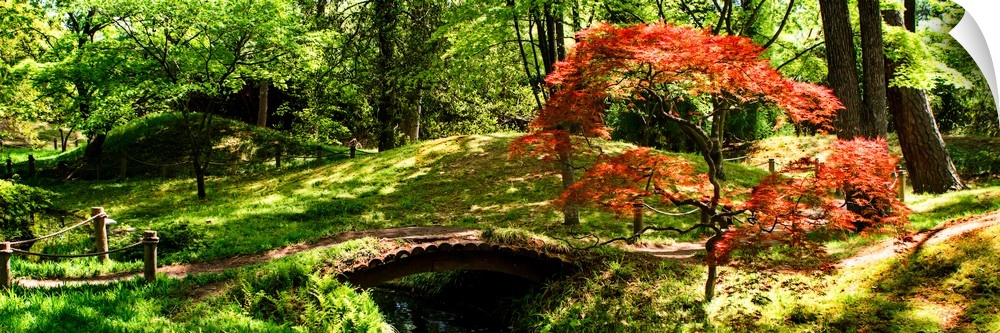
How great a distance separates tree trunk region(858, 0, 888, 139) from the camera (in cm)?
953

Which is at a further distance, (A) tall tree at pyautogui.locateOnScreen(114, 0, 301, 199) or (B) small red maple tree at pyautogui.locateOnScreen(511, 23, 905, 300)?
(A) tall tree at pyautogui.locateOnScreen(114, 0, 301, 199)

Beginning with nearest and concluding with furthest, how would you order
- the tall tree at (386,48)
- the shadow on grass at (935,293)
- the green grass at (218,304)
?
the green grass at (218,304)
the shadow on grass at (935,293)
the tall tree at (386,48)

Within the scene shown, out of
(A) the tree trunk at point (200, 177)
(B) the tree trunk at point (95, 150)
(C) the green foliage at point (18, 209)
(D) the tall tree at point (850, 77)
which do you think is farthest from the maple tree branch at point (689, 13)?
(B) the tree trunk at point (95, 150)

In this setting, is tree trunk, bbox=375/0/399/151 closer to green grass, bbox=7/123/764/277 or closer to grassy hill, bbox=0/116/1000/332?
green grass, bbox=7/123/764/277

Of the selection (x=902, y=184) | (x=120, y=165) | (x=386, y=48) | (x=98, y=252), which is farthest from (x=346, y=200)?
(x=902, y=184)

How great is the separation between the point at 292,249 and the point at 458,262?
2629 mm

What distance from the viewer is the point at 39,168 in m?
20.8

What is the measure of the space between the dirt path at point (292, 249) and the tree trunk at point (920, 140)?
30.5ft

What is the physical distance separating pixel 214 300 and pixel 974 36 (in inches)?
295

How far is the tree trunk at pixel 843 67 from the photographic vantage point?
9.37 meters

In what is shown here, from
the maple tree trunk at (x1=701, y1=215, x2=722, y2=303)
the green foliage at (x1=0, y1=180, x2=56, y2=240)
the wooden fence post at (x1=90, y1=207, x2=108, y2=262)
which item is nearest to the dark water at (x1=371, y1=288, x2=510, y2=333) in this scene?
the maple tree trunk at (x1=701, y1=215, x2=722, y2=303)

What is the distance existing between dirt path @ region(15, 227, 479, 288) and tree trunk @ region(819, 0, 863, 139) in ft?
20.0

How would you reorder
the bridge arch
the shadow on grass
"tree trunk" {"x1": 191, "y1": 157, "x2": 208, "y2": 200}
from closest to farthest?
1. the shadow on grass
2. the bridge arch
3. "tree trunk" {"x1": 191, "y1": 157, "x2": 208, "y2": 200}

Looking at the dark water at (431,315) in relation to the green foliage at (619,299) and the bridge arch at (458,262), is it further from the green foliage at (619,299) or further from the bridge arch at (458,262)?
the bridge arch at (458,262)
